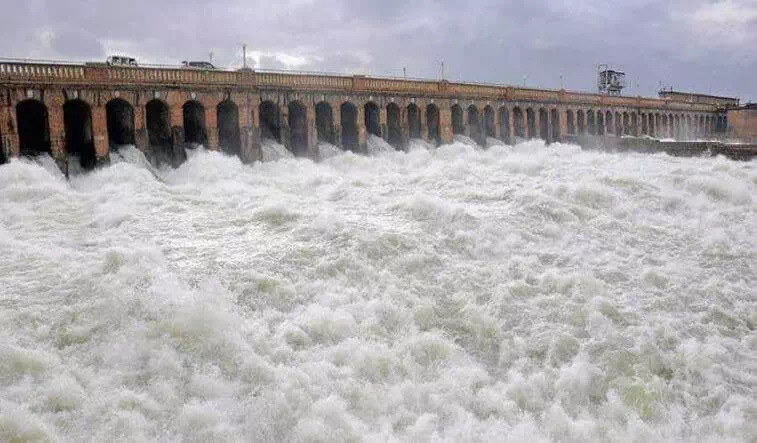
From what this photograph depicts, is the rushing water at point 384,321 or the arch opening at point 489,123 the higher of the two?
the arch opening at point 489,123

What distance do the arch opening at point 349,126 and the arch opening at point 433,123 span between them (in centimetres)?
545

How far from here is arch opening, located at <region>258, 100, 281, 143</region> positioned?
26.7 m

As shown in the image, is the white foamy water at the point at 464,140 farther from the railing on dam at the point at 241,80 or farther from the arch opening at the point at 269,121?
the arch opening at the point at 269,121

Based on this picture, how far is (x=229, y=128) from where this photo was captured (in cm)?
2514

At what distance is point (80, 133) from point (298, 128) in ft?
31.0

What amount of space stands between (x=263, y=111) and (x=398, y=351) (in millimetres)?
22086

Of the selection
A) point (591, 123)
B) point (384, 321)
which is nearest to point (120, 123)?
point (384, 321)

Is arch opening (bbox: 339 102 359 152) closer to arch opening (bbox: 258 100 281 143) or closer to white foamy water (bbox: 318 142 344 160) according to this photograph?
white foamy water (bbox: 318 142 344 160)

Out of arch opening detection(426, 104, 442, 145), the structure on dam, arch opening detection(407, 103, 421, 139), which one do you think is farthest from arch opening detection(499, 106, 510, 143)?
arch opening detection(407, 103, 421, 139)

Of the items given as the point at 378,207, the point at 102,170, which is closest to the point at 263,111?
the point at 102,170

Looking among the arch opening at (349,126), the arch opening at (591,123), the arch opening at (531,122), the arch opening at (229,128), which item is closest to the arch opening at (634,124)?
the arch opening at (591,123)

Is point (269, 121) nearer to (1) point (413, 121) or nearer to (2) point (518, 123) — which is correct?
(1) point (413, 121)

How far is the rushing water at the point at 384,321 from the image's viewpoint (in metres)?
6.21

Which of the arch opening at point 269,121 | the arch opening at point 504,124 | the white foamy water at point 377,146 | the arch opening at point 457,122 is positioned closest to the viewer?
the arch opening at point 269,121
